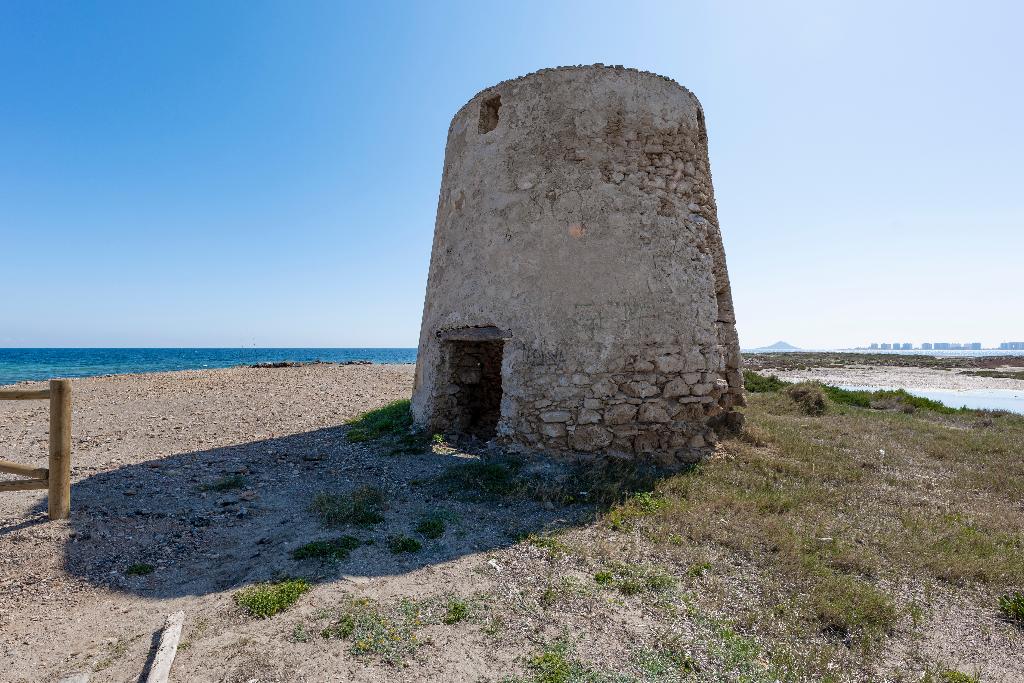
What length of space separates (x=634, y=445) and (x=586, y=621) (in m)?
4.01

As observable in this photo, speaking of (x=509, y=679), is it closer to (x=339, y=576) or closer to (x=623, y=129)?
(x=339, y=576)

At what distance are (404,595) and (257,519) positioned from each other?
2759 mm

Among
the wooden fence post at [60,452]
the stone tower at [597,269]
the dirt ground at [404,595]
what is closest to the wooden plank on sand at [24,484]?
the wooden fence post at [60,452]

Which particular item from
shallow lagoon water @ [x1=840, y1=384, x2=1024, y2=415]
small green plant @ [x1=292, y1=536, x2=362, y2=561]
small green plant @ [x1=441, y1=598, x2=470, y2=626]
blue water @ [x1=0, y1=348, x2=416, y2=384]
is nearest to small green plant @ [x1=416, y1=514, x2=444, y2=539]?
small green plant @ [x1=292, y1=536, x2=362, y2=561]

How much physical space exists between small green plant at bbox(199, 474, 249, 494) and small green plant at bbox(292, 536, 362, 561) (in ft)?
9.22

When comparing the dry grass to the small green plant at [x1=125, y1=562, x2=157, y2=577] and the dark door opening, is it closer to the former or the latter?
the dark door opening

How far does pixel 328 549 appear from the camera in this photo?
4723 mm

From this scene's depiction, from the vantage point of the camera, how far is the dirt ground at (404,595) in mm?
3293

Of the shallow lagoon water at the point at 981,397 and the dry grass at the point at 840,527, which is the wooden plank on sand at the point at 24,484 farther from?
the shallow lagoon water at the point at 981,397

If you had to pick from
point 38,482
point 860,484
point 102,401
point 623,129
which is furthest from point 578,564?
point 102,401

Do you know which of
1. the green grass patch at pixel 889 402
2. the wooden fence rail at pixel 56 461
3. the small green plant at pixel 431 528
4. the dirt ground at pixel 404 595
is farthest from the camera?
the green grass patch at pixel 889 402

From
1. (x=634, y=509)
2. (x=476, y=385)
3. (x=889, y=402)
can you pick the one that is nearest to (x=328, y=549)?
(x=634, y=509)

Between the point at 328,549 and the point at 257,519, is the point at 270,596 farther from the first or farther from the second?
the point at 257,519

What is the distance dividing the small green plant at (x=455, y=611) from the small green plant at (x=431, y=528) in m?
1.25
